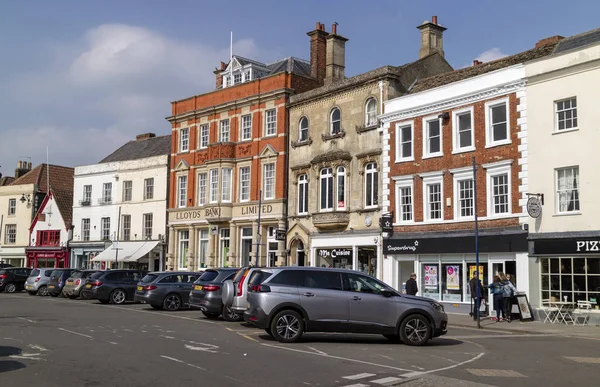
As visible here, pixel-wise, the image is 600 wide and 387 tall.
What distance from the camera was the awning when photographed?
149ft

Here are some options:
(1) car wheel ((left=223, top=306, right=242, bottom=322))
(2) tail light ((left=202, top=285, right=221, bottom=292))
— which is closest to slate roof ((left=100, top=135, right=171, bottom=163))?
(2) tail light ((left=202, top=285, right=221, bottom=292))

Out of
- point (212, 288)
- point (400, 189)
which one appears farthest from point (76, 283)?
point (400, 189)

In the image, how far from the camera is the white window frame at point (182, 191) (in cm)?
→ 4421

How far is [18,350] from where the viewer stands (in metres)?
13.0

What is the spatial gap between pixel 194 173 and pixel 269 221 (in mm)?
7910

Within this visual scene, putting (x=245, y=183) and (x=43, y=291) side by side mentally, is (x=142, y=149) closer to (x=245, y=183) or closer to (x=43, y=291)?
(x=245, y=183)

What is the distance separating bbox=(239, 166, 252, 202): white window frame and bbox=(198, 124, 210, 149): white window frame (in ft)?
13.7

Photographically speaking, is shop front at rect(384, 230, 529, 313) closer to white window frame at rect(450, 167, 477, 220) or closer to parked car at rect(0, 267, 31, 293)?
white window frame at rect(450, 167, 477, 220)

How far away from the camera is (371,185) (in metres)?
32.4

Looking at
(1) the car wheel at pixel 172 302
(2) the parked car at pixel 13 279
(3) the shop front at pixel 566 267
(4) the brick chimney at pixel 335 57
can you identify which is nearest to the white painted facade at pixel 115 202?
(2) the parked car at pixel 13 279

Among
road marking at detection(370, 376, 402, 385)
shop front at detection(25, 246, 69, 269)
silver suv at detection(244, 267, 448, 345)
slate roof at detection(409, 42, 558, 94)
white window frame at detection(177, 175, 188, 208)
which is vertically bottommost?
road marking at detection(370, 376, 402, 385)

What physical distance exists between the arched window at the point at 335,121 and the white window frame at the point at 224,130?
28.9ft

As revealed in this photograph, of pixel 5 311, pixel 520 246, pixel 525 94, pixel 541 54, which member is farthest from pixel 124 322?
pixel 541 54

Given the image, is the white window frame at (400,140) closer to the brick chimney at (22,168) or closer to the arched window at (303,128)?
the arched window at (303,128)
